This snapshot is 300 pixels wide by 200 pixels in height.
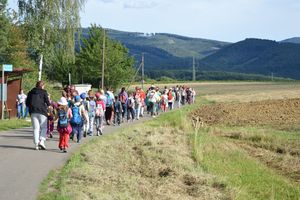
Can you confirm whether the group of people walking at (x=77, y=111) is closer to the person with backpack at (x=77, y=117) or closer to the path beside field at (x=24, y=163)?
the person with backpack at (x=77, y=117)

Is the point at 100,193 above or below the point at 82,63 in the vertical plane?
below

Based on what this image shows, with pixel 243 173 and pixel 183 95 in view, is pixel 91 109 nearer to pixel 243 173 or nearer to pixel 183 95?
pixel 243 173

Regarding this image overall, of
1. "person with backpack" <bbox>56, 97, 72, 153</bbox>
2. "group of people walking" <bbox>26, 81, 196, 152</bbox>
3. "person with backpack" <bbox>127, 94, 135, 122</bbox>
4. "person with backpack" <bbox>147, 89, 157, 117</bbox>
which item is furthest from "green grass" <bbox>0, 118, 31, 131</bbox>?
"person with backpack" <bbox>147, 89, 157, 117</bbox>

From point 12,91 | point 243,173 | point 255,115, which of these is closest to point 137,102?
Result: point 12,91

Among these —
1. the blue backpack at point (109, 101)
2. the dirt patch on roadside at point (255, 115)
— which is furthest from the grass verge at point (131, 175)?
the dirt patch on roadside at point (255, 115)

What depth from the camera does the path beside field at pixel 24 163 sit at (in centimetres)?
878

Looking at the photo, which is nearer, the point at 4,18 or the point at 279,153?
the point at 279,153

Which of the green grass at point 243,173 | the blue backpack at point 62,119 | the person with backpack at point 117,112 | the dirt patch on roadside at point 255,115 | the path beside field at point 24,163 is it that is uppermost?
the blue backpack at point 62,119

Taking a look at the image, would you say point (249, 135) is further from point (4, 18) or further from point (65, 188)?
point (4, 18)

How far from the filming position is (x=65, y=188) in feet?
29.0

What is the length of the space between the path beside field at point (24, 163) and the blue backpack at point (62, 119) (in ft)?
2.21

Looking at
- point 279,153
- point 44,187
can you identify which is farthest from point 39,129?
point 279,153

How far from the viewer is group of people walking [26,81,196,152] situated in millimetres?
13477

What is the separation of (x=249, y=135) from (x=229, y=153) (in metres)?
4.98
